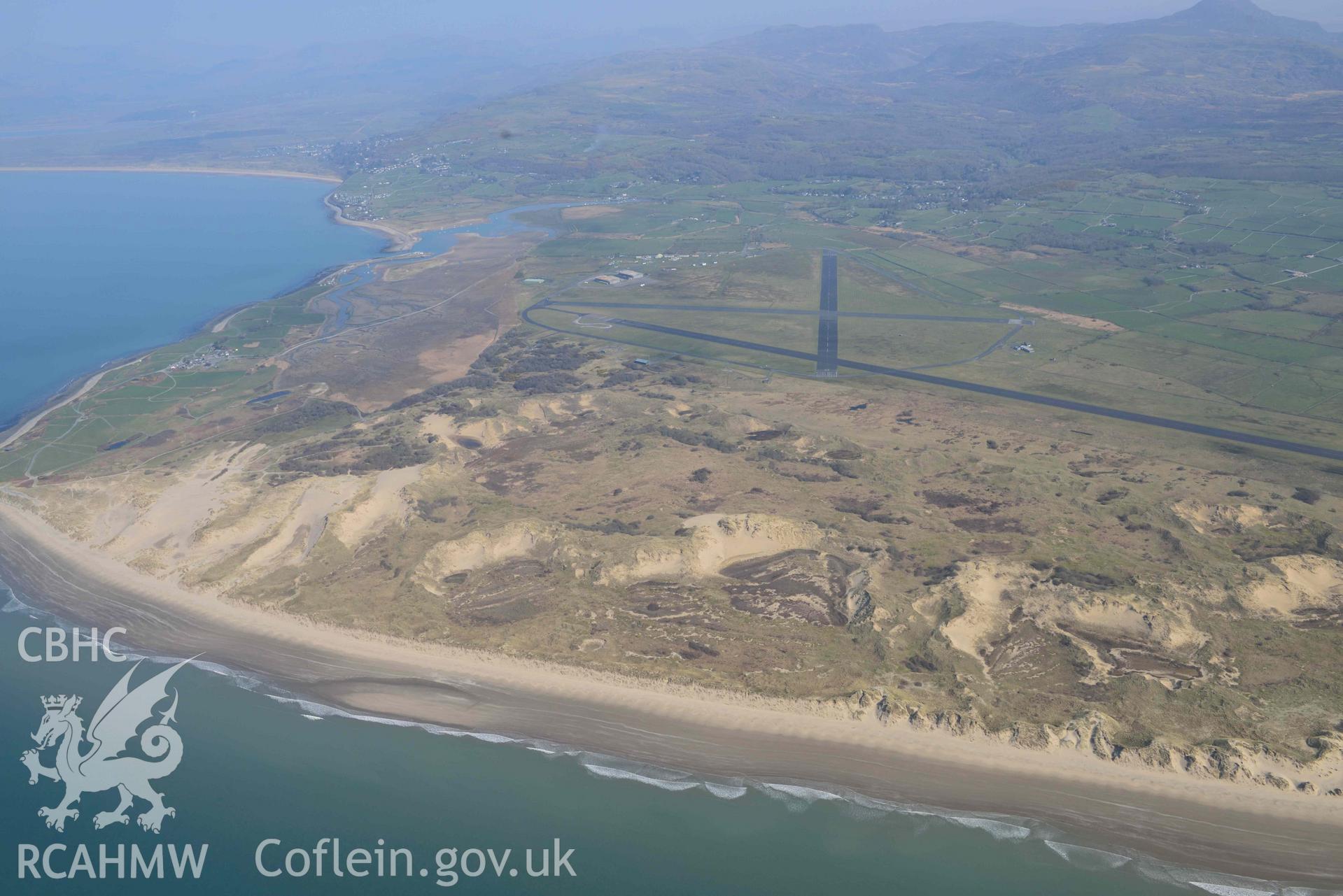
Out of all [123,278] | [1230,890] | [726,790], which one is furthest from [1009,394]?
[123,278]

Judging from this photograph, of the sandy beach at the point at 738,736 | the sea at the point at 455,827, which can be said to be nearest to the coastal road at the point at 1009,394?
the sandy beach at the point at 738,736

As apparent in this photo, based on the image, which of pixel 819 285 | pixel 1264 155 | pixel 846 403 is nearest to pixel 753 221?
pixel 819 285

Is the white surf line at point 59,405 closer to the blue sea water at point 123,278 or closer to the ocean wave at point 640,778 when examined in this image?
the blue sea water at point 123,278

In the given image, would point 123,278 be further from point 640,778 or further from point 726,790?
point 726,790

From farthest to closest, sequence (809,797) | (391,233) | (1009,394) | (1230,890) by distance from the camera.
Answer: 1. (391,233)
2. (1009,394)
3. (809,797)
4. (1230,890)

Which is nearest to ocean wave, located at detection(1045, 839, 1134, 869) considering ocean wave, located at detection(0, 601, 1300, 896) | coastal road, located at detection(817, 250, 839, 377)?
ocean wave, located at detection(0, 601, 1300, 896)

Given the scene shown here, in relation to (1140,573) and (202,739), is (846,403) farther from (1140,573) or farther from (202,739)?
(202,739)
